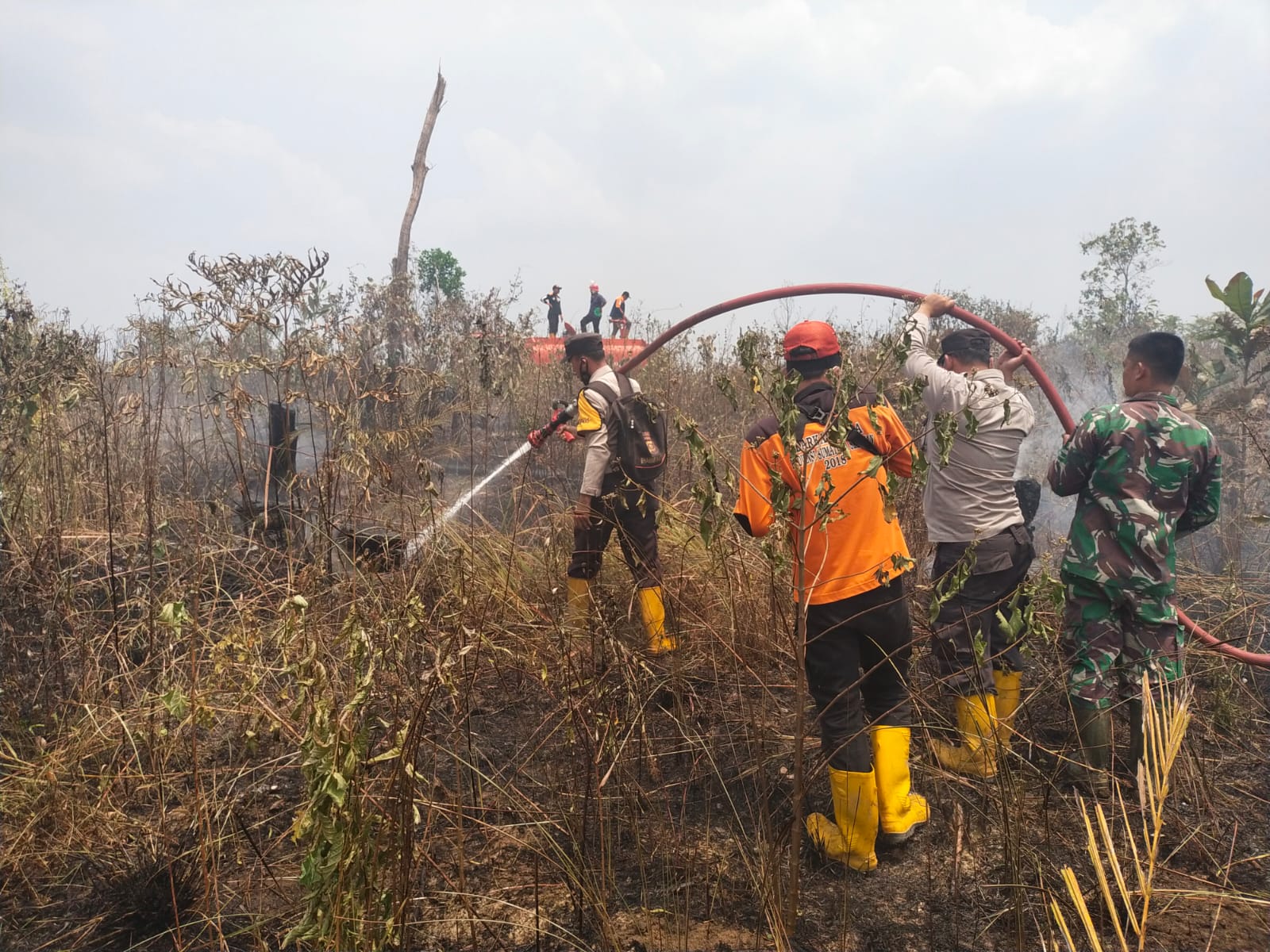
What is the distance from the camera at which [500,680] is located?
144 inches

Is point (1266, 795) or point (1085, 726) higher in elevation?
Answer: point (1085, 726)

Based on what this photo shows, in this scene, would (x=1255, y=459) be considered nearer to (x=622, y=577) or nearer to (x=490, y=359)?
(x=622, y=577)

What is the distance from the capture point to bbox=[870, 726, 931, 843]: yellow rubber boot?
2.70 metres

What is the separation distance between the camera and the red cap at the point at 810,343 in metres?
2.78

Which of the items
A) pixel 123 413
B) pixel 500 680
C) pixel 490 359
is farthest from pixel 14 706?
pixel 490 359

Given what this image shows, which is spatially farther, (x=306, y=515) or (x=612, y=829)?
(x=306, y=515)

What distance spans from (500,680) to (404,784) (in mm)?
1991

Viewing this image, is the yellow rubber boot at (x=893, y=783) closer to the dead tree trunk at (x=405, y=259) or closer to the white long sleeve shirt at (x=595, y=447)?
the white long sleeve shirt at (x=595, y=447)

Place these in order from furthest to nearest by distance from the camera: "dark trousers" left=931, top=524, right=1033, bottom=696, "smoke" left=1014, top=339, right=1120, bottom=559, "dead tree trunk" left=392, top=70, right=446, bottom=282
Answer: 1. "dead tree trunk" left=392, top=70, right=446, bottom=282
2. "smoke" left=1014, top=339, right=1120, bottom=559
3. "dark trousers" left=931, top=524, right=1033, bottom=696

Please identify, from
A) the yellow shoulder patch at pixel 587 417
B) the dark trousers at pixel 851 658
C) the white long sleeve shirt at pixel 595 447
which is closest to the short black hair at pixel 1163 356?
the dark trousers at pixel 851 658

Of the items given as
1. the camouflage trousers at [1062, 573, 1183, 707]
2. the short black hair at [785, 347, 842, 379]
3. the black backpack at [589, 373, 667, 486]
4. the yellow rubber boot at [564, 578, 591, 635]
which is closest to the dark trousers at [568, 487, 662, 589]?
the yellow rubber boot at [564, 578, 591, 635]

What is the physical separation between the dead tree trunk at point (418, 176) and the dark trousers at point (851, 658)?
421 inches

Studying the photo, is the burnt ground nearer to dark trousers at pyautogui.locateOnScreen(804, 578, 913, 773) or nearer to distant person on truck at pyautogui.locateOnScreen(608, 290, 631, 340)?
dark trousers at pyautogui.locateOnScreen(804, 578, 913, 773)

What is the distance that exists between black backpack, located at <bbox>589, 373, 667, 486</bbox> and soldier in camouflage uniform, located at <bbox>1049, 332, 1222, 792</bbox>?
86.2 inches
